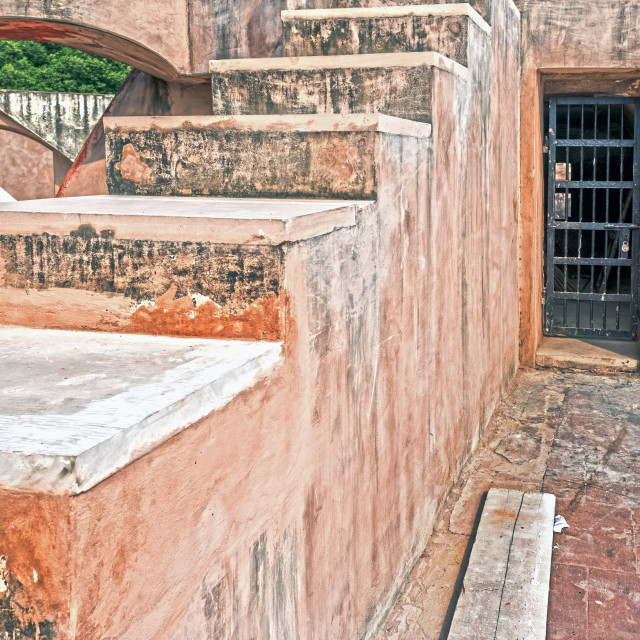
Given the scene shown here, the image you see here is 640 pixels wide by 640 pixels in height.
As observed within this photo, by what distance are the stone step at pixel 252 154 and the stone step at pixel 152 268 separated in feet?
2.05

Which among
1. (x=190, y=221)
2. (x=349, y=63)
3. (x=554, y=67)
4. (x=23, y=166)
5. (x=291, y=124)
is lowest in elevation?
(x=190, y=221)

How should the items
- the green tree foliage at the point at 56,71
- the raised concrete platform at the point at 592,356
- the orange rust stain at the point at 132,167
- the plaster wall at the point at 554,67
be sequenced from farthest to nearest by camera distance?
the green tree foliage at the point at 56,71 → the raised concrete platform at the point at 592,356 → the plaster wall at the point at 554,67 → the orange rust stain at the point at 132,167

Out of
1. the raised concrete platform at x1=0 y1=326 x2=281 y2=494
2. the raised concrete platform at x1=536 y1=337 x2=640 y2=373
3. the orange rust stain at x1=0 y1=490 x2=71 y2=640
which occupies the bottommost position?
the raised concrete platform at x1=536 y1=337 x2=640 y2=373

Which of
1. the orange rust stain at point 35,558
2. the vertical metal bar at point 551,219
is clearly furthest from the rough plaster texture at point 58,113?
the orange rust stain at point 35,558

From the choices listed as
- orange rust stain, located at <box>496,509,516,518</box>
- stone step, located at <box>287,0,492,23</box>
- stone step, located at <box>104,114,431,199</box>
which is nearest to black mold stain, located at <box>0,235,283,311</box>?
stone step, located at <box>104,114,431,199</box>

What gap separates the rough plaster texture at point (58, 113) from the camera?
17422 millimetres

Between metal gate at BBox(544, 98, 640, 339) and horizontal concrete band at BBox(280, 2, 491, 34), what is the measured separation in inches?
117

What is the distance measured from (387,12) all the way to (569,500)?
2.88 meters

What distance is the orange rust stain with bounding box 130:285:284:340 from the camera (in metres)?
2.55

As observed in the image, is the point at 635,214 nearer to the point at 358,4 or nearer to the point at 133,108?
the point at 358,4

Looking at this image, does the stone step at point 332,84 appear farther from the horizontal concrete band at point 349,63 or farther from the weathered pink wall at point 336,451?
the weathered pink wall at point 336,451

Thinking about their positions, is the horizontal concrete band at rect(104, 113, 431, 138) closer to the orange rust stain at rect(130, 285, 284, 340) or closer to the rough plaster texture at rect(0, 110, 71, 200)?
the orange rust stain at rect(130, 285, 284, 340)

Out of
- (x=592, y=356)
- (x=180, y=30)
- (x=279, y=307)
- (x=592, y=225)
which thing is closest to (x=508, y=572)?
(x=279, y=307)

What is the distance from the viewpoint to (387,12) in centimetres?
499
